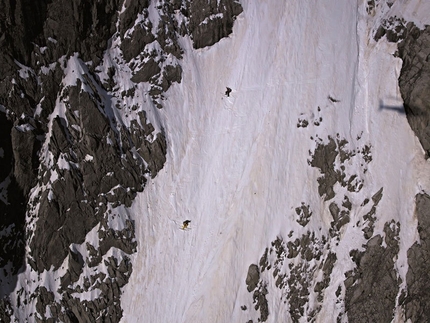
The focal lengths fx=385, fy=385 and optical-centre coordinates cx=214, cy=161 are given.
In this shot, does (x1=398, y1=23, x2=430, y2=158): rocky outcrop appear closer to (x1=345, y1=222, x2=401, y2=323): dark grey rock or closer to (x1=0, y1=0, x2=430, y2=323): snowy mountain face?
(x1=0, y1=0, x2=430, y2=323): snowy mountain face

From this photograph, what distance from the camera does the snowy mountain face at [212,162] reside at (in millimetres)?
19672

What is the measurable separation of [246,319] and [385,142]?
12468 mm

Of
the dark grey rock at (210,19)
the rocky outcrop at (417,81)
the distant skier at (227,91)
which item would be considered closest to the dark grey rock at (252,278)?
the distant skier at (227,91)

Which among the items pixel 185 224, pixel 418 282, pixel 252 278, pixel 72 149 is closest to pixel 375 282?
pixel 418 282

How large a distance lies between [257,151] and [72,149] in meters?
10.1

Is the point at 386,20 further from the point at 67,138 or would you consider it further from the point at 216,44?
the point at 67,138

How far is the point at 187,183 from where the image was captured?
22.2 m

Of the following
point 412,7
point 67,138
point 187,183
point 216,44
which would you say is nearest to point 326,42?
point 412,7

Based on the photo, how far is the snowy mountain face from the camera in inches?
774

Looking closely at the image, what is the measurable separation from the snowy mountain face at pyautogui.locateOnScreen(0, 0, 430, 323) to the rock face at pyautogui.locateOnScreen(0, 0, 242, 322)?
7 cm

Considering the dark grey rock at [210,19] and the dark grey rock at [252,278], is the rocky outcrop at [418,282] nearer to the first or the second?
the dark grey rock at [252,278]

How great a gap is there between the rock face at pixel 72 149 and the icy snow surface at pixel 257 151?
1.51 meters

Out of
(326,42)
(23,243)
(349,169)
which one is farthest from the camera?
(326,42)

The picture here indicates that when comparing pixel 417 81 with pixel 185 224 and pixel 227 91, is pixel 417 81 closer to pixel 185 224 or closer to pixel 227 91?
pixel 227 91
